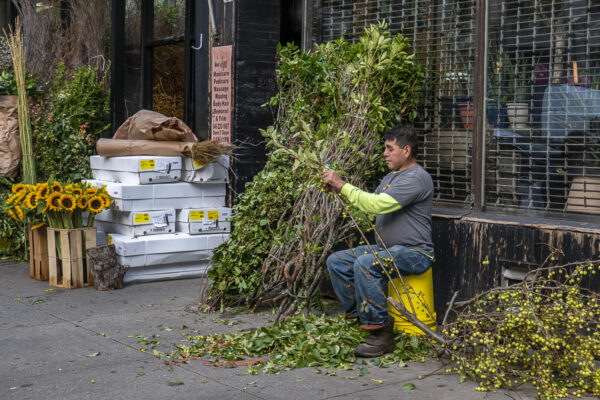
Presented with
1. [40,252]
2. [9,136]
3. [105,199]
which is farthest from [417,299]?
[9,136]

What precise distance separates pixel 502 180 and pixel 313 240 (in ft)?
5.34

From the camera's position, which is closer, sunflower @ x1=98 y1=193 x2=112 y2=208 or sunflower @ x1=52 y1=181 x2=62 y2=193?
sunflower @ x1=52 y1=181 x2=62 y2=193

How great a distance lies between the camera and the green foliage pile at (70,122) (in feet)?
32.0

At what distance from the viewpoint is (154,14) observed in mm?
10500

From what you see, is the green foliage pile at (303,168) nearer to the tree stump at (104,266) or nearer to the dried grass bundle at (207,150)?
the dried grass bundle at (207,150)

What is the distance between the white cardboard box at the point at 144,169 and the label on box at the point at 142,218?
344mm

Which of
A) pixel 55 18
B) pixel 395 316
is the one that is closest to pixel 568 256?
pixel 395 316

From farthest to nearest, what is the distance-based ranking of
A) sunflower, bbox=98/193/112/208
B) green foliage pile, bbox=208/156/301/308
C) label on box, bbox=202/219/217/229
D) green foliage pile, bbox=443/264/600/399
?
label on box, bbox=202/219/217/229 < sunflower, bbox=98/193/112/208 < green foliage pile, bbox=208/156/301/308 < green foliage pile, bbox=443/264/600/399

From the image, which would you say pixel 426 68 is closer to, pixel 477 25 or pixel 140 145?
pixel 477 25

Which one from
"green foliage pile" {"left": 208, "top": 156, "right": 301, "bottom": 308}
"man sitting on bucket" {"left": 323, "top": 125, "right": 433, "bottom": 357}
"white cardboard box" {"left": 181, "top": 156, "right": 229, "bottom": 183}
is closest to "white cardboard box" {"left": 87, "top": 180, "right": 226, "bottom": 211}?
"white cardboard box" {"left": 181, "top": 156, "right": 229, "bottom": 183}

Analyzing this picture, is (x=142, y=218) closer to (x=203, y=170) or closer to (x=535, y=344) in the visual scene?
(x=203, y=170)

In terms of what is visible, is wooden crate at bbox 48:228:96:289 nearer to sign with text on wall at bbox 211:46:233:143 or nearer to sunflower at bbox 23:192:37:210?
sunflower at bbox 23:192:37:210

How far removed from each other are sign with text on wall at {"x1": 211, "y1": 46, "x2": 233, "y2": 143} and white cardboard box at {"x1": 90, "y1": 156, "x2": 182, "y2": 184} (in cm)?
68

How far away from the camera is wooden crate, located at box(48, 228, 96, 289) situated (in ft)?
25.0
